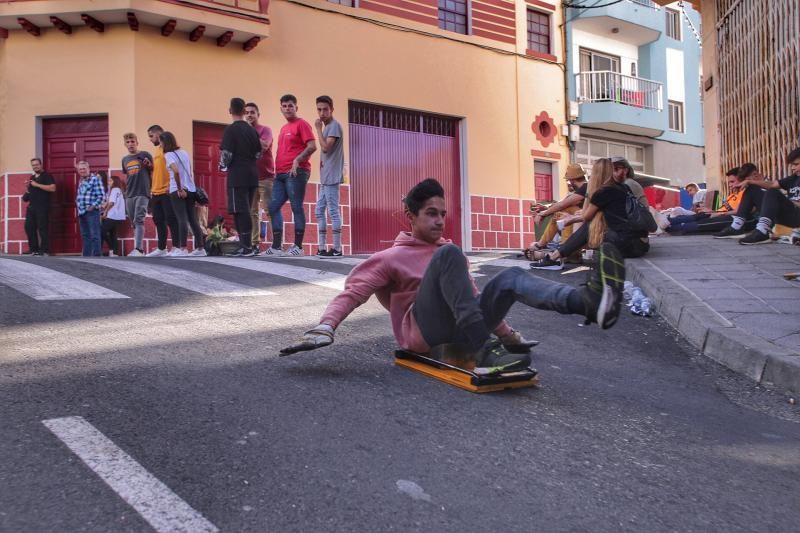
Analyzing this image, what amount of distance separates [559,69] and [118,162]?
40.4 feet

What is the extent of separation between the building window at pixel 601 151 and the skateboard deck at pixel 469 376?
1969 centimetres

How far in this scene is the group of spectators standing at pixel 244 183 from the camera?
1007cm

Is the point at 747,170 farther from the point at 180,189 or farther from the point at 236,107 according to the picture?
the point at 180,189

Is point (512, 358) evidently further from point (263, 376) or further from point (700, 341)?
point (700, 341)

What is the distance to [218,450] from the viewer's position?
264 cm

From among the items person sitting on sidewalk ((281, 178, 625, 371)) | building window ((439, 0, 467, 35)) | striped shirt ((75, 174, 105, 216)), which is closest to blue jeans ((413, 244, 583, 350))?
person sitting on sidewalk ((281, 178, 625, 371))

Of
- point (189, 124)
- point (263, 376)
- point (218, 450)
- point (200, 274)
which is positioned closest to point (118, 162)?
point (189, 124)

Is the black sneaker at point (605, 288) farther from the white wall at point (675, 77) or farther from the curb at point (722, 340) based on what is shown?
the white wall at point (675, 77)

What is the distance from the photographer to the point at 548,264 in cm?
895

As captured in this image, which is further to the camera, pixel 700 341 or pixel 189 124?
pixel 189 124

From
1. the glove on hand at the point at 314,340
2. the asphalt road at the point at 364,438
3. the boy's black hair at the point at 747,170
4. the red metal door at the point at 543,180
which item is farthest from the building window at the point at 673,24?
the glove on hand at the point at 314,340

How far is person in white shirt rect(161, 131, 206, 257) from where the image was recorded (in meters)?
10.4

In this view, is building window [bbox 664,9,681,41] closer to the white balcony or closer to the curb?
the white balcony

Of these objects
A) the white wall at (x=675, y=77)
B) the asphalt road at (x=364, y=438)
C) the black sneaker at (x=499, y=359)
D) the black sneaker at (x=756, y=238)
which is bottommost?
the asphalt road at (x=364, y=438)
